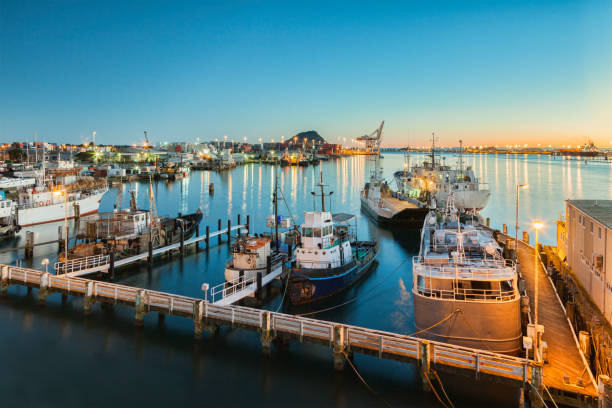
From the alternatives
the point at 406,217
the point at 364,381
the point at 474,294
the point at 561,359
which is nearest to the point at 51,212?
the point at 406,217

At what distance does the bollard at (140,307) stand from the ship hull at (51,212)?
2471 cm

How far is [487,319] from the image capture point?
45.7 feet

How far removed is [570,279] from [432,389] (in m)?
12.2

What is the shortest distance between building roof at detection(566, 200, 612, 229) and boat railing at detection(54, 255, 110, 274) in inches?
1004

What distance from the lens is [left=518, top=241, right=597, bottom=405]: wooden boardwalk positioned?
1066 cm

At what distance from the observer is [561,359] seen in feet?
39.4

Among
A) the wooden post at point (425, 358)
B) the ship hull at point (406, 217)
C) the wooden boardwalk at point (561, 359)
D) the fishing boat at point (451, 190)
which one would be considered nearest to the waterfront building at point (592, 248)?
the wooden boardwalk at point (561, 359)

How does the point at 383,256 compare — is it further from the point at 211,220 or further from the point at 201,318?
the point at 211,220

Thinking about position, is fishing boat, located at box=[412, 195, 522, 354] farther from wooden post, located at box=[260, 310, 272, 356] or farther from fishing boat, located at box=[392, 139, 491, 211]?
fishing boat, located at box=[392, 139, 491, 211]

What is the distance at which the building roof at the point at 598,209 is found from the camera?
16672mm

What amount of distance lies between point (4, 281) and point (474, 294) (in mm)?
22168

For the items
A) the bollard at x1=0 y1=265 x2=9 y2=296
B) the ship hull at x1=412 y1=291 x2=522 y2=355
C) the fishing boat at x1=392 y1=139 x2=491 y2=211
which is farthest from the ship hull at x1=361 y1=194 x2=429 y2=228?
the bollard at x1=0 y1=265 x2=9 y2=296

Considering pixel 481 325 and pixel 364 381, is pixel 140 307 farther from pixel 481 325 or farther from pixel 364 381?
pixel 481 325

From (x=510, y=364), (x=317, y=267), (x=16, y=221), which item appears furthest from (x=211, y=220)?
(x=510, y=364)
